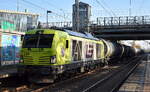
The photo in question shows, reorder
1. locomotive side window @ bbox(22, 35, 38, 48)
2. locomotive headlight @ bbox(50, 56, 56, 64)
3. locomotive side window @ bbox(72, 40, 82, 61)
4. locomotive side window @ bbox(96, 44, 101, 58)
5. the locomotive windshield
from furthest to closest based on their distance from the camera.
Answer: locomotive side window @ bbox(96, 44, 101, 58)
locomotive side window @ bbox(72, 40, 82, 61)
locomotive side window @ bbox(22, 35, 38, 48)
the locomotive windshield
locomotive headlight @ bbox(50, 56, 56, 64)

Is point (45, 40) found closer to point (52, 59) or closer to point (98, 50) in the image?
point (52, 59)

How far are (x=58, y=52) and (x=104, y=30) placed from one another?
30377 millimetres

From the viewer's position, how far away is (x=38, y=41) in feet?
50.6

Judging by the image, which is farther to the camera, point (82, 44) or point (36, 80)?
point (82, 44)

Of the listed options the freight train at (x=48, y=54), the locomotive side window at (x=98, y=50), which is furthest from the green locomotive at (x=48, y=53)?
the locomotive side window at (x=98, y=50)

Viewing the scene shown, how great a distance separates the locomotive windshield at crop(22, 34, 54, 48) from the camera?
597 inches

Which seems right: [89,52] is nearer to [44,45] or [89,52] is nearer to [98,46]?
[98,46]

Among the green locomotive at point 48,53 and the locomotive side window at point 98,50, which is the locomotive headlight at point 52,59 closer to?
the green locomotive at point 48,53

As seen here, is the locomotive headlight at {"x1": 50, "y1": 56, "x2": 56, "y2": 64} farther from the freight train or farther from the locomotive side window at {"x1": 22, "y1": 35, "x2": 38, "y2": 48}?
the locomotive side window at {"x1": 22, "y1": 35, "x2": 38, "y2": 48}

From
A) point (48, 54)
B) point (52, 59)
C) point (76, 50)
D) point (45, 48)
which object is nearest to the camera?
point (52, 59)

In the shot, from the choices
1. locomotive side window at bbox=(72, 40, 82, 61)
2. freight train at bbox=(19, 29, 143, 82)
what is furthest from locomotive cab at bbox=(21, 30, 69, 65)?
locomotive side window at bbox=(72, 40, 82, 61)

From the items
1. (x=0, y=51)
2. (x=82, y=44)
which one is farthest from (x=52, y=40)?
(x=0, y=51)

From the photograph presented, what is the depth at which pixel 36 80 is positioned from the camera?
14523 millimetres

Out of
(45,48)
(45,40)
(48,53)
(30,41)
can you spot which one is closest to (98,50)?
(45,40)
